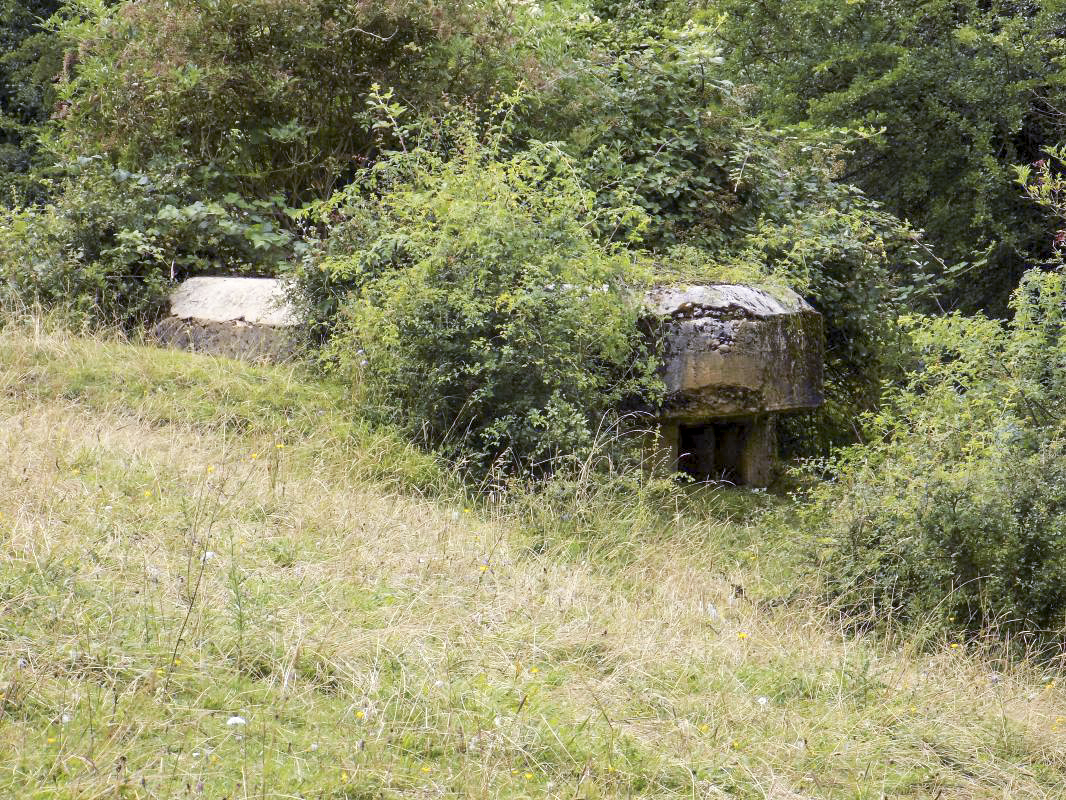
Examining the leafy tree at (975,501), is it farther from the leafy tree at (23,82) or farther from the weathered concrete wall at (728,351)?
the leafy tree at (23,82)

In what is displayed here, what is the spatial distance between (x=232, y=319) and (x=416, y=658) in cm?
503

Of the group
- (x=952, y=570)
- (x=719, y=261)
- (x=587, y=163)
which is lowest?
(x=952, y=570)

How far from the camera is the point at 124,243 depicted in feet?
28.3

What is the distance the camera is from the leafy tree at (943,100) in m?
12.8

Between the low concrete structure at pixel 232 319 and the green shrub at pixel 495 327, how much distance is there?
0.68 m

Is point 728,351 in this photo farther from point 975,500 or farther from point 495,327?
point 975,500

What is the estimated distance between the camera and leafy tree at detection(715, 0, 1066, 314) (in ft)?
42.1

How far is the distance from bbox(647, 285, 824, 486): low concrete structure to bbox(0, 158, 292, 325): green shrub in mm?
3388

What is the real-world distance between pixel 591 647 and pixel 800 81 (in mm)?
11642

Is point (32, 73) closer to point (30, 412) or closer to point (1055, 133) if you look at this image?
point (30, 412)

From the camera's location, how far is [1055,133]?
43.4 ft

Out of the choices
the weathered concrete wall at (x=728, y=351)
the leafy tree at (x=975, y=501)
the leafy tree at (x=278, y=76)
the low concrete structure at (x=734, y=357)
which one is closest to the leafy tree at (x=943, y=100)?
the leafy tree at (x=278, y=76)

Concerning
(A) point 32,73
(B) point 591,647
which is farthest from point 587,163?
(A) point 32,73

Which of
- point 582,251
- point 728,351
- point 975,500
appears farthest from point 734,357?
point 975,500
